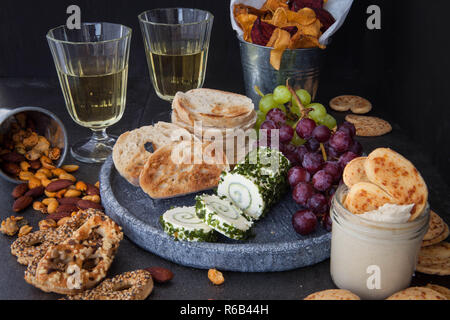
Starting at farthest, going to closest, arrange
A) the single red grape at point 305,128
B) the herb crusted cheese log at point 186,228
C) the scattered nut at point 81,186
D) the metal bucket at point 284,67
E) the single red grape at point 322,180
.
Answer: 1. the metal bucket at point 284,67
2. the scattered nut at point 81,186
3. the single red grape at point 305,128
4. the single red grape at point 322,180
5. the herb crusted cheese log at point 186,228

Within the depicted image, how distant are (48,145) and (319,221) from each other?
87 centimetres

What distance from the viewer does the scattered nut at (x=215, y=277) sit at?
116cm

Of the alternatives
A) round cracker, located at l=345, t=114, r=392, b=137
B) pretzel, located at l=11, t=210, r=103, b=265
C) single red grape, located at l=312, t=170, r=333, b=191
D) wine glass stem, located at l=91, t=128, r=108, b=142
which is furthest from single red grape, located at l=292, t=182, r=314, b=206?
wine glass stem, located at l=91, t=128, r=108, b=142

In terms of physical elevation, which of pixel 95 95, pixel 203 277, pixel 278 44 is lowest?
pixel 203 277

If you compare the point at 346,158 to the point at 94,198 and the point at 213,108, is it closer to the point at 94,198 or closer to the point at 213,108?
the point at 213,108

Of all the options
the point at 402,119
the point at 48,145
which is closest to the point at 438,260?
the point at 402,119

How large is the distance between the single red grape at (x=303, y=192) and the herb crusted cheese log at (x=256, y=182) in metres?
0.06

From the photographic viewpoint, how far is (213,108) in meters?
1.53

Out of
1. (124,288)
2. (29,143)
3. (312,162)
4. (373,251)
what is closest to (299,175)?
(312,162)

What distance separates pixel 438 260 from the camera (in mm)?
1208

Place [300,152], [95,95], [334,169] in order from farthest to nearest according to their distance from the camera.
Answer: [95,95] < [300,152] < [334,169]

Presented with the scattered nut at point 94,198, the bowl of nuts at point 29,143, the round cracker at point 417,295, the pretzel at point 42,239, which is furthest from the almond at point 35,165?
the round cracker at point 417,295

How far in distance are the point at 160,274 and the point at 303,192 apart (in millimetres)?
400

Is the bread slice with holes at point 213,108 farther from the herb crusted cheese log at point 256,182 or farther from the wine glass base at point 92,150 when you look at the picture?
the wine glass base at point 92,150
